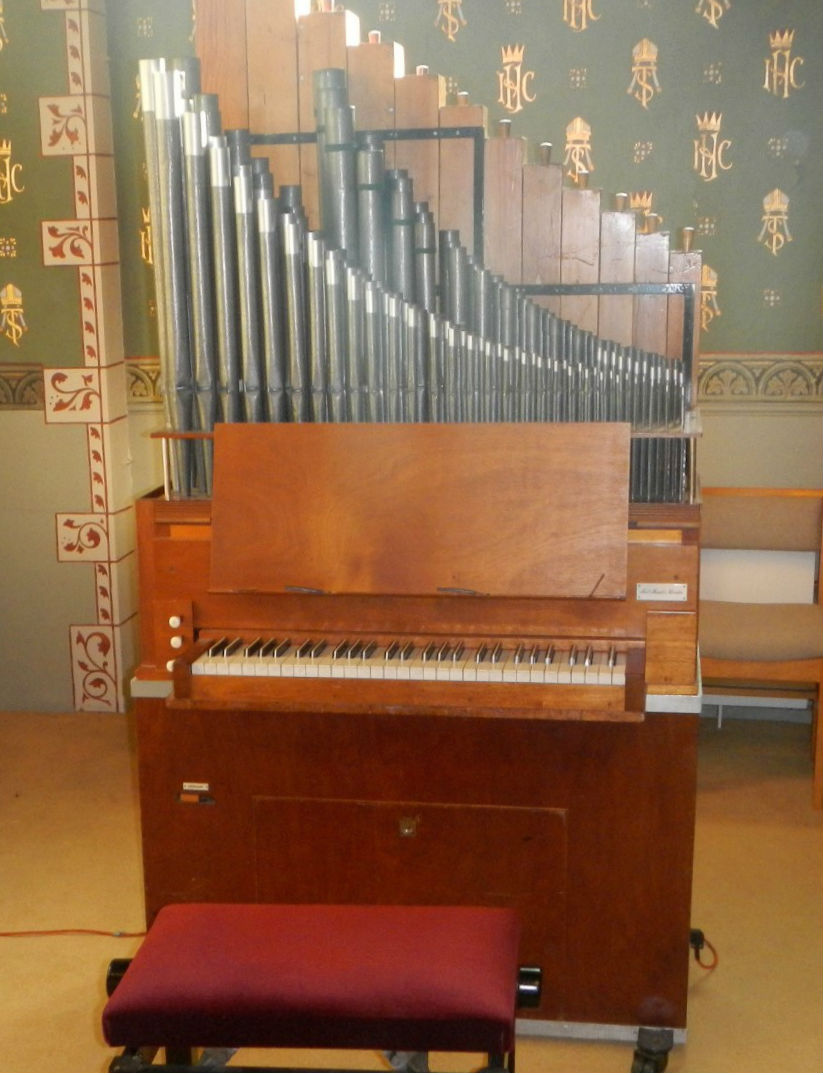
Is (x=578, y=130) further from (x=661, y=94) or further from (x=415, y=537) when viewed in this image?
(x=415, y=537)

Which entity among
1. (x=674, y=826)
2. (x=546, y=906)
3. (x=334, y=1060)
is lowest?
(x=334, y=1060)

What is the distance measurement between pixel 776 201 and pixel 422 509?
2068 millimetres

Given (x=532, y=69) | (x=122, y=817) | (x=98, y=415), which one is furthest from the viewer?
(x=98, y=415)

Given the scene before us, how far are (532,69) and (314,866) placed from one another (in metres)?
2.66

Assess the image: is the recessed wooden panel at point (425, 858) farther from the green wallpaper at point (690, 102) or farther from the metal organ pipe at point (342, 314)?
the green wallpaper at point (690, 102)

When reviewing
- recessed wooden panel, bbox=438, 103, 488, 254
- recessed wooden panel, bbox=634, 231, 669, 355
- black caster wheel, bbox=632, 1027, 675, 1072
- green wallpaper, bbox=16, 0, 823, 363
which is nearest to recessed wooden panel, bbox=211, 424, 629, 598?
recessed wooden panel, bbox=634, 231, 669, 355

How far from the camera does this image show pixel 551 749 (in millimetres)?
2785

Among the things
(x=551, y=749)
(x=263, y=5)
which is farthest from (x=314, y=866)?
(x=263, y=5)

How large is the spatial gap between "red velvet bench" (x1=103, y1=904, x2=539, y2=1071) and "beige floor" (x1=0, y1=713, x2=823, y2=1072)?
2.56 ft

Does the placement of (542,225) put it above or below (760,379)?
above

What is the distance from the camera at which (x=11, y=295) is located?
4562 millimetres

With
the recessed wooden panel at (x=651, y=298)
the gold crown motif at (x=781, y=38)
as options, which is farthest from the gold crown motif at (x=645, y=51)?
the recessed wooden panel at (x=651, y=298)

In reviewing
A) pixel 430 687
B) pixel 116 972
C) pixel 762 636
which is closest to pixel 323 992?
pixel 116 972

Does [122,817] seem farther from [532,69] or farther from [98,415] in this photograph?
[532,69]
